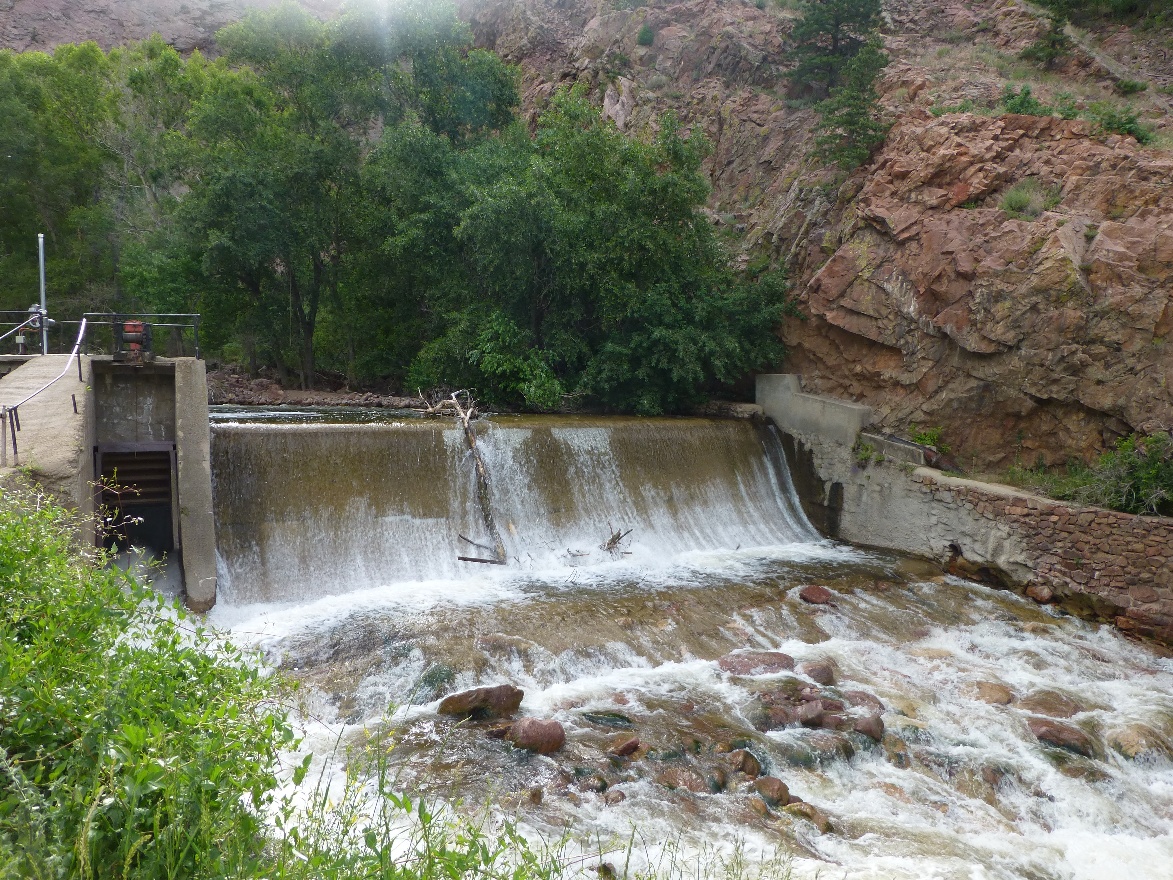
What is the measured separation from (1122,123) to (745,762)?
1339cm

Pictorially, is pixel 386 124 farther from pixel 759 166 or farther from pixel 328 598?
pixel 328 598

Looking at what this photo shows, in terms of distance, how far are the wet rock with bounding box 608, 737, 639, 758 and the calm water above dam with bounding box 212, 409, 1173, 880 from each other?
7 centimetres

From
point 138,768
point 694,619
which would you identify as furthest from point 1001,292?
point 138,768

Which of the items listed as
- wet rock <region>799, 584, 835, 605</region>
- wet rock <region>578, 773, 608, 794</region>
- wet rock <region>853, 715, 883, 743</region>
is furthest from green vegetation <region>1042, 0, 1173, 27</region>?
wet rock <region>578, 773, 608, 794</region>

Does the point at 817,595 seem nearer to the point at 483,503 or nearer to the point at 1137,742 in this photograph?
the point at 1137,742

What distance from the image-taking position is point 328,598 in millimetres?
9172

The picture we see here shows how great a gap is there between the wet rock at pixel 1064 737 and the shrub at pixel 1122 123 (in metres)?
10.9

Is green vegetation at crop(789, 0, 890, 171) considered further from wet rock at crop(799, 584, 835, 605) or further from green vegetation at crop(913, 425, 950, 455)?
wet rock at crop(799, 584, 835, 605)

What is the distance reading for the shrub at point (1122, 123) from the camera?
12.9 m

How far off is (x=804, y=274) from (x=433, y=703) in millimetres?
12231

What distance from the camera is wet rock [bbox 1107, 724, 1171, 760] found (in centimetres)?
688

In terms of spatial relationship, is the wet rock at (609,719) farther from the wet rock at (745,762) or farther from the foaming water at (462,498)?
the foaming water at (462,498)

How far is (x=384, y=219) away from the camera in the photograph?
18609 millimetres

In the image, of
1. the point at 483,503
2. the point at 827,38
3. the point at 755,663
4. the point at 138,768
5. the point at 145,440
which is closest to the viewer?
the point at 138,768
